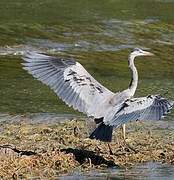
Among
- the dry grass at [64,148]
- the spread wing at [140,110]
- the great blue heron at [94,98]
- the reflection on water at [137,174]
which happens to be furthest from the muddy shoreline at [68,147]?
the spread wing at [140,110]

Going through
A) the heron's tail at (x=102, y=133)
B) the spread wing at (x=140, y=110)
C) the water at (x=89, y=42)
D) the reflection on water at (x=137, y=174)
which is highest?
the spread wing at (x=140, y=110)

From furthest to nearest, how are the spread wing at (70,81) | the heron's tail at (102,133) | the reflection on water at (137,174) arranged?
1. the spread wing at (70,81)
2. the heron's tail at (102,133)
3. the reflection on water at (137,174)

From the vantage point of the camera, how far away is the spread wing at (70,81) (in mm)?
9883

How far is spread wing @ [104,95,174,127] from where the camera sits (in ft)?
30.6

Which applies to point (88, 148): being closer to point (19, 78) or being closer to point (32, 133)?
point (32, 133)

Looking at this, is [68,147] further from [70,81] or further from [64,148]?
[70,81]

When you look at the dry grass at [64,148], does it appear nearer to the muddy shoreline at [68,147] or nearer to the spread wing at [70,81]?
the muddy shoreline at [68,147]

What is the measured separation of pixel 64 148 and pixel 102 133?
96cm

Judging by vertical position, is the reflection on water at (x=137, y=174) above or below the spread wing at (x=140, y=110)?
below

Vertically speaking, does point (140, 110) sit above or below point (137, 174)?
above

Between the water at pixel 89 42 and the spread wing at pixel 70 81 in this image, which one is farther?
the water at pixel 89 42

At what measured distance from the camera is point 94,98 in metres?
9.89

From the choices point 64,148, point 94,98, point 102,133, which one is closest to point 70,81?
point 94,98

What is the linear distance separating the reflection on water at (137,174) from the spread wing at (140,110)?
0.58 metres
